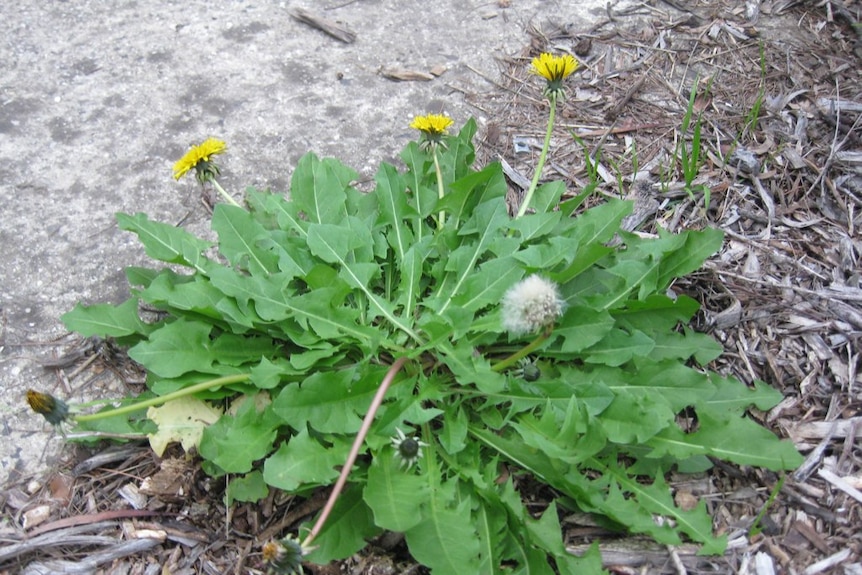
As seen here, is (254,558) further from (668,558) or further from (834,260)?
(834,260)

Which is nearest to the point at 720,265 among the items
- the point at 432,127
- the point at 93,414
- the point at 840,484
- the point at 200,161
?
the point at 840,484

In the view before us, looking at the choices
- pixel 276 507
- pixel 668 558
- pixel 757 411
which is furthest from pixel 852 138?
pixel 276 507

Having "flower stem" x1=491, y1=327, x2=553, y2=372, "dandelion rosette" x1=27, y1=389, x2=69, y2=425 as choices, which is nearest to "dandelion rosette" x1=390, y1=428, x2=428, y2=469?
"flower stem" x1=491, y1=327, x2=553, y2=372

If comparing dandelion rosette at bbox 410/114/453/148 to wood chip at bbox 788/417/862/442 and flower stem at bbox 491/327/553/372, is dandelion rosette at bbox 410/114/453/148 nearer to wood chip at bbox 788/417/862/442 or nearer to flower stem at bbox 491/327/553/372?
flower stem at bbox 491/327/553/372

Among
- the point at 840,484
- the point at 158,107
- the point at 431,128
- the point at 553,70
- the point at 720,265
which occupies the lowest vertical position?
the point at 840,484

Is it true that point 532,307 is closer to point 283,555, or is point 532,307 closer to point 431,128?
point 283,555
